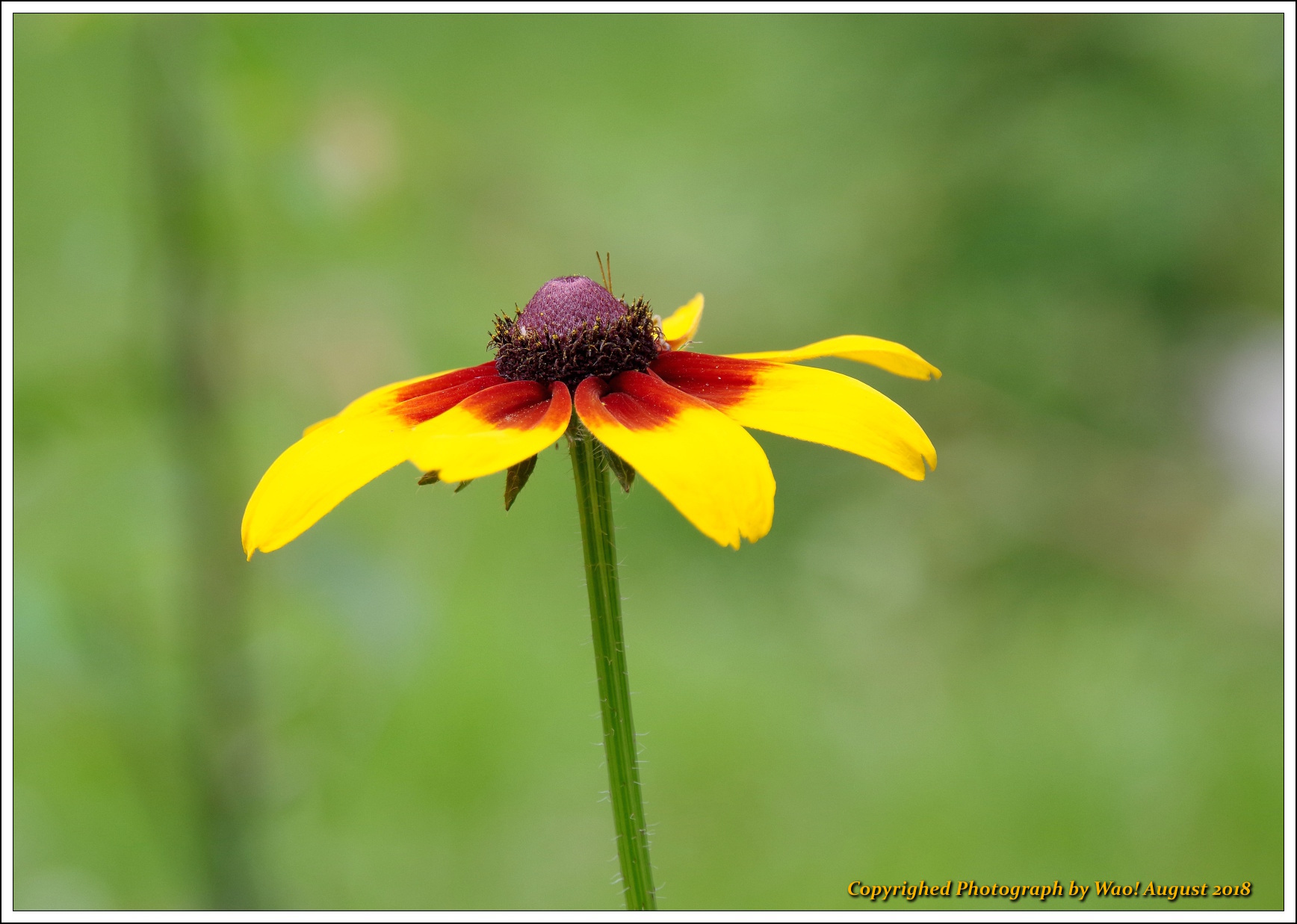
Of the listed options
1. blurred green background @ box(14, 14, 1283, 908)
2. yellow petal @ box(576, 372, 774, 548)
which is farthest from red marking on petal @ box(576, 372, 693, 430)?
blurred green background @ box(14, 14, 1283, 908)

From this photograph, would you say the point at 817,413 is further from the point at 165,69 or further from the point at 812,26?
the point at 812,26

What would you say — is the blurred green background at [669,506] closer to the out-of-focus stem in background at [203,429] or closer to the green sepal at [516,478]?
the out-of-focus stem in background at [203,429]

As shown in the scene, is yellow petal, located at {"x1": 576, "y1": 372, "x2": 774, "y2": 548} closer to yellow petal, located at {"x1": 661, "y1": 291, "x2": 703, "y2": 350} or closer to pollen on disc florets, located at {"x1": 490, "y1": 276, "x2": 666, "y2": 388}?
pollen on disc florets, located at {"x1": 490, "y1": 276, "x2": 666, "y2": 388}

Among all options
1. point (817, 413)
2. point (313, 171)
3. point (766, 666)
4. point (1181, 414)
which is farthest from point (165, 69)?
point (1181, 414)

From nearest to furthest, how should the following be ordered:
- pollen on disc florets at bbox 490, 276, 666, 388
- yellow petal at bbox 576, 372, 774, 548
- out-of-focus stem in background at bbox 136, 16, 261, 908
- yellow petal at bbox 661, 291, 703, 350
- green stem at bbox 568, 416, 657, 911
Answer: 1. yellow petal at bbox 576, 372, 774, 548
2. green stem at bbox 568, 416, 657, 911
3. pollen on disc florets at bbox 490, 276, 666, 388
4. yellow petal at bbox 661, 291, 703, 350
5. out-of-focus stem in background at bbox 136, 16, 261, 908

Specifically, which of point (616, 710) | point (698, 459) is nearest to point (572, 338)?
point (698, 459)

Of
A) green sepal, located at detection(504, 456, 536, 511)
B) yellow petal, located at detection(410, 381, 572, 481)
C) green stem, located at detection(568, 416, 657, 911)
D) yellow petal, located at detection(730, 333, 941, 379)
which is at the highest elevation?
yellow petal, located at detection(730, 333, 941, 379)
